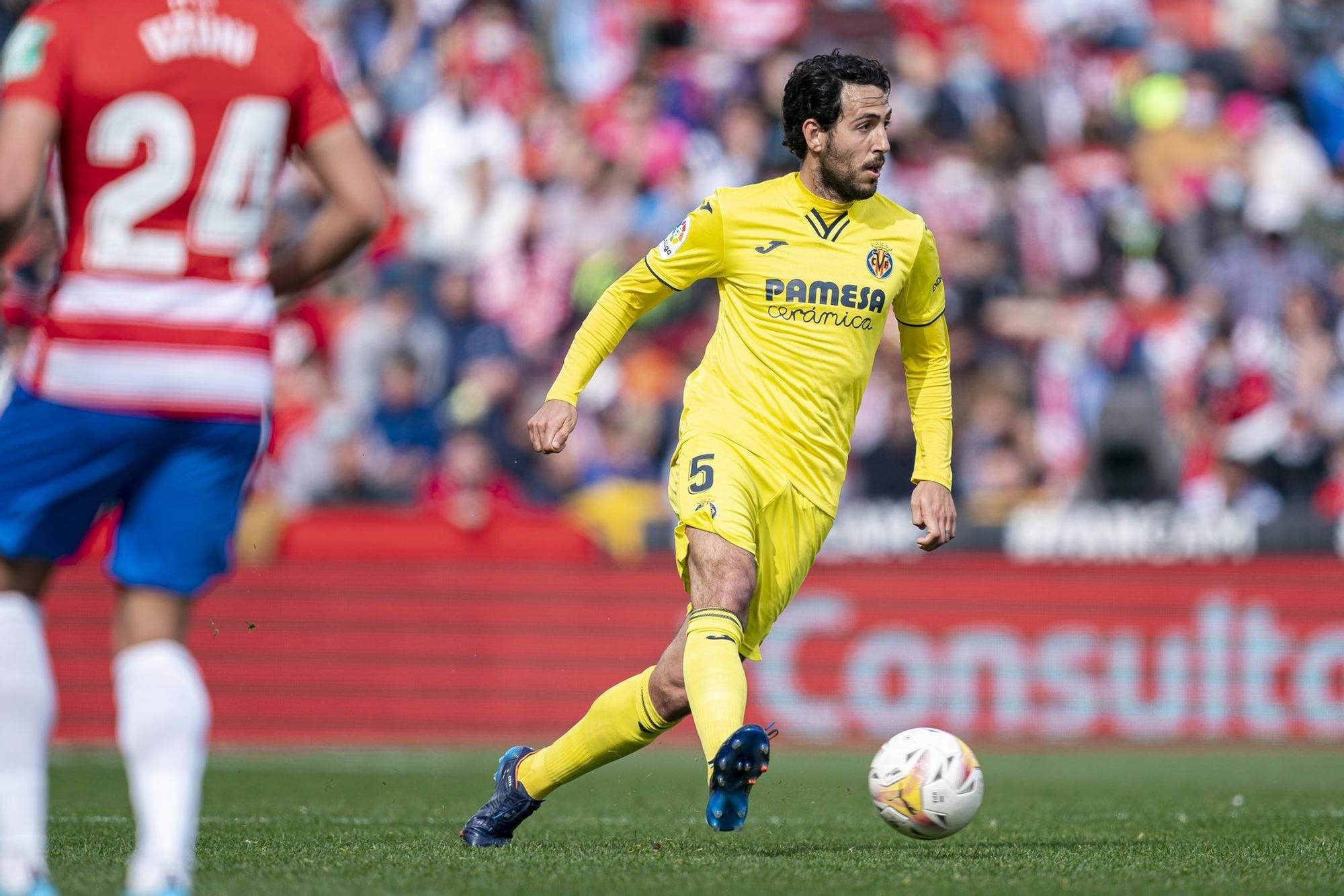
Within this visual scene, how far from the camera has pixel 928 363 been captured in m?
6.80

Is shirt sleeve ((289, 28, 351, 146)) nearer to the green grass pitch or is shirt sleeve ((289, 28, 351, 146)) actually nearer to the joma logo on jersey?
the green grass pitch

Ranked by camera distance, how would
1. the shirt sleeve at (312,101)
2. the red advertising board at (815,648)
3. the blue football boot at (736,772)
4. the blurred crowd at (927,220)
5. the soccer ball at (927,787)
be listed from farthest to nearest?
the blurred crowd at (927,220) → the red advertising board at (815,648) → the soccer ball at (927,787) → the blue football boot at (736,772) → the shirt sleeve at (312,101)

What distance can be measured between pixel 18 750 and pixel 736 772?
6.27 ft

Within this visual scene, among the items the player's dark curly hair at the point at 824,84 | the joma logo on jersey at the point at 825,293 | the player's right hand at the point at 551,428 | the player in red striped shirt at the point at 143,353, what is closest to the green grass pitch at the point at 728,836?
the player in red striped shirt at the point at 143,353

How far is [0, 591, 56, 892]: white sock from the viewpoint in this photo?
4.43 metres

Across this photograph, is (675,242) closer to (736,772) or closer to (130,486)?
(736,772)

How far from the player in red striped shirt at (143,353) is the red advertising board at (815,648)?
29.2ft

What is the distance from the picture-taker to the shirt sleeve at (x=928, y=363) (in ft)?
21.8

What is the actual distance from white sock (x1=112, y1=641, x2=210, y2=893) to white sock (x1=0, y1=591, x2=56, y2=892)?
0.21 meters

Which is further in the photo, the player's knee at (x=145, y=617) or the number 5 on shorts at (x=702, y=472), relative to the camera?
the number 5 on shorts at (x=702, y=472)

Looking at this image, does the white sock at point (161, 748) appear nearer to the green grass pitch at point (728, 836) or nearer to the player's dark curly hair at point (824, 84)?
the green grass pitch at point (728, 836)

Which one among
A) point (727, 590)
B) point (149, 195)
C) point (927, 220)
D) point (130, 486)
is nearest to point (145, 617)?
point (130, 486)

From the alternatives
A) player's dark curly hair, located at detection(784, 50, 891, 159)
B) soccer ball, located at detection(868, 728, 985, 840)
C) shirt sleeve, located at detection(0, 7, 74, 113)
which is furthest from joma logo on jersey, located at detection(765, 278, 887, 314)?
shirt sleeve, located at detection(0, 7, 74, 113)

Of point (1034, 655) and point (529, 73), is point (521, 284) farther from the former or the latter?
point (1034, 655)
